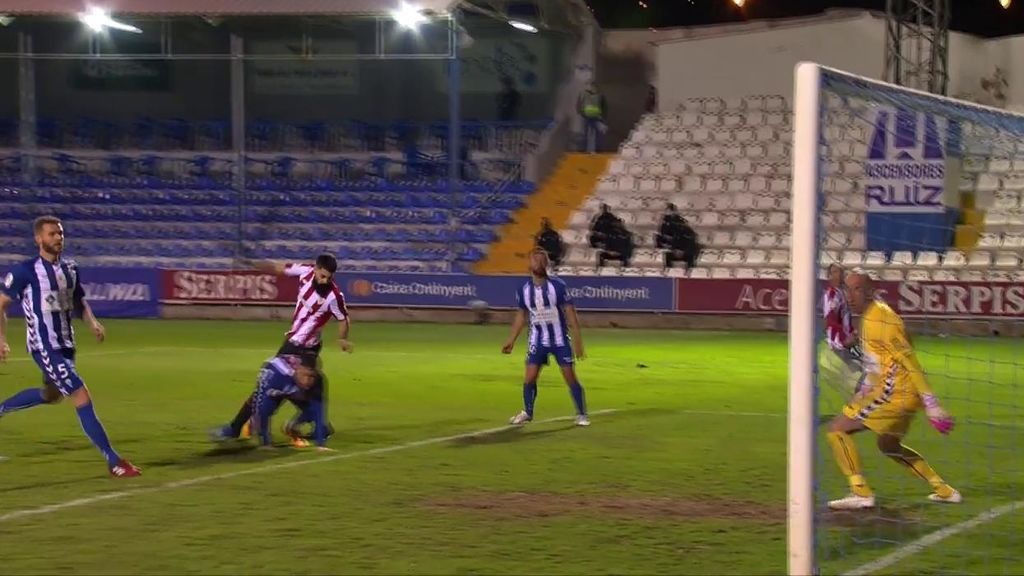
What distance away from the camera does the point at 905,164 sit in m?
18.3

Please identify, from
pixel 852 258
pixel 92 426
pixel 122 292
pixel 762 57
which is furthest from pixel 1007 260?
pixel 122 292

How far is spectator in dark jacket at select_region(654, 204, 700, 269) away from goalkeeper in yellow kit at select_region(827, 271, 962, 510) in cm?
2014

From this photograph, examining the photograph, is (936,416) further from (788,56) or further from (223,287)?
(788,56)

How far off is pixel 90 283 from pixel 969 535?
24938mm

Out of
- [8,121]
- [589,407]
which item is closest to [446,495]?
[589,407]

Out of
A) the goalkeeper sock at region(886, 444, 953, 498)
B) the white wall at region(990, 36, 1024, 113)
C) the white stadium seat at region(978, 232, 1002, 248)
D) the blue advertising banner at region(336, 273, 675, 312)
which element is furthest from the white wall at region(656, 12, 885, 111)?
the goalkeeper sock at region(886, 444, 953, 498)

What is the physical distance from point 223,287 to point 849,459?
73.6 ft

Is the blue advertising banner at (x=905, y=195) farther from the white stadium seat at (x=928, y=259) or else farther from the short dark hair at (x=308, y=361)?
the short dark hair at (x=308, y=361)

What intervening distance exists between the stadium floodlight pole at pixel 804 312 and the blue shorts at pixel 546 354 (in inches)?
285

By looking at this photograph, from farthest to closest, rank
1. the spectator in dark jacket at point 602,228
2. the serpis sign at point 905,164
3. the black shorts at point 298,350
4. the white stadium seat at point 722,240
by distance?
the white stadium seat at point 722,240, the spectator in dark jacket at point 602,228, the black shorts at point 298,350, the serpis sign at point 905,164

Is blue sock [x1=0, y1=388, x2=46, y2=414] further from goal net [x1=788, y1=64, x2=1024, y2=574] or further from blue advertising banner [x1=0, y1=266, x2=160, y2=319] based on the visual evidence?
blue advertising banner [x1=0, y1=266, x2=160, y2=319]

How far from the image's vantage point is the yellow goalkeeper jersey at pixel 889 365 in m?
9.95

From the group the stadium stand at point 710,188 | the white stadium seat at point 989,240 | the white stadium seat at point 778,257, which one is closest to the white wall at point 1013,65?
the stadium stand at point 710,188

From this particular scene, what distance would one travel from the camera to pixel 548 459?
492 inches
